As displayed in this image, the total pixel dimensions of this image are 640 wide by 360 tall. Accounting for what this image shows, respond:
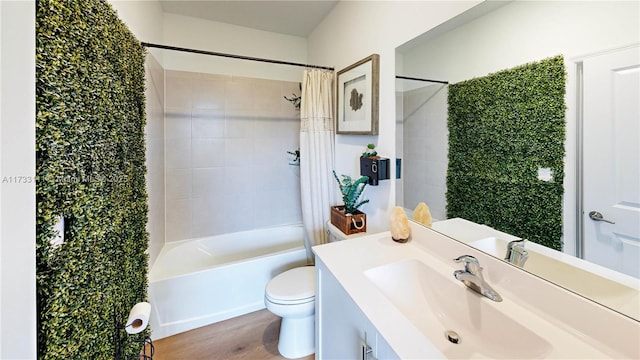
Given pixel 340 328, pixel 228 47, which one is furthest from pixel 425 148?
pixel 228 47

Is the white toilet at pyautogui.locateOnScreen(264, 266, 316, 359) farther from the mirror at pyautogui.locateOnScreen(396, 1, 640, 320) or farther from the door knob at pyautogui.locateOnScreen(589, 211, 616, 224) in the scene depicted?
the door knob at pyautogui.locateOnScreen(589, 211, 616, 224)

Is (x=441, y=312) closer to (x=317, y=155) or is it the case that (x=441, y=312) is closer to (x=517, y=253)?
(x=517, y=253)

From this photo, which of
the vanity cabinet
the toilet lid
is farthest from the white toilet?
the vanity cabinet

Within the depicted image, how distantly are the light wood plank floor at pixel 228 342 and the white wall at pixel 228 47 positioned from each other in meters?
2.33

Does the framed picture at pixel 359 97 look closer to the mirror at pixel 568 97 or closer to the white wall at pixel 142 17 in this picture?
the mirror at pixel 568 97

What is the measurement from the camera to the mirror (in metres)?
0.61

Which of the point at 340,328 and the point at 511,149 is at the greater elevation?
the point at 511,149

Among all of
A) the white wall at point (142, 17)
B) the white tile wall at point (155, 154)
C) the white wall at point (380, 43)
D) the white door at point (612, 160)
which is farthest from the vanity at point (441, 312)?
the white wall at point (142, 17)

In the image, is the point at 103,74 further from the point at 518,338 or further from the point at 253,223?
the point at 253,223

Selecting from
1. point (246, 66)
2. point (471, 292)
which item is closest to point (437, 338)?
point (471, 292)

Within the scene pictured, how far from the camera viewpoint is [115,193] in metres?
1.09

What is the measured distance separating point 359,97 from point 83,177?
1.59 m

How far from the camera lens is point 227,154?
257 centimetres

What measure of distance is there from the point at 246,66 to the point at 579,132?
2665mm
